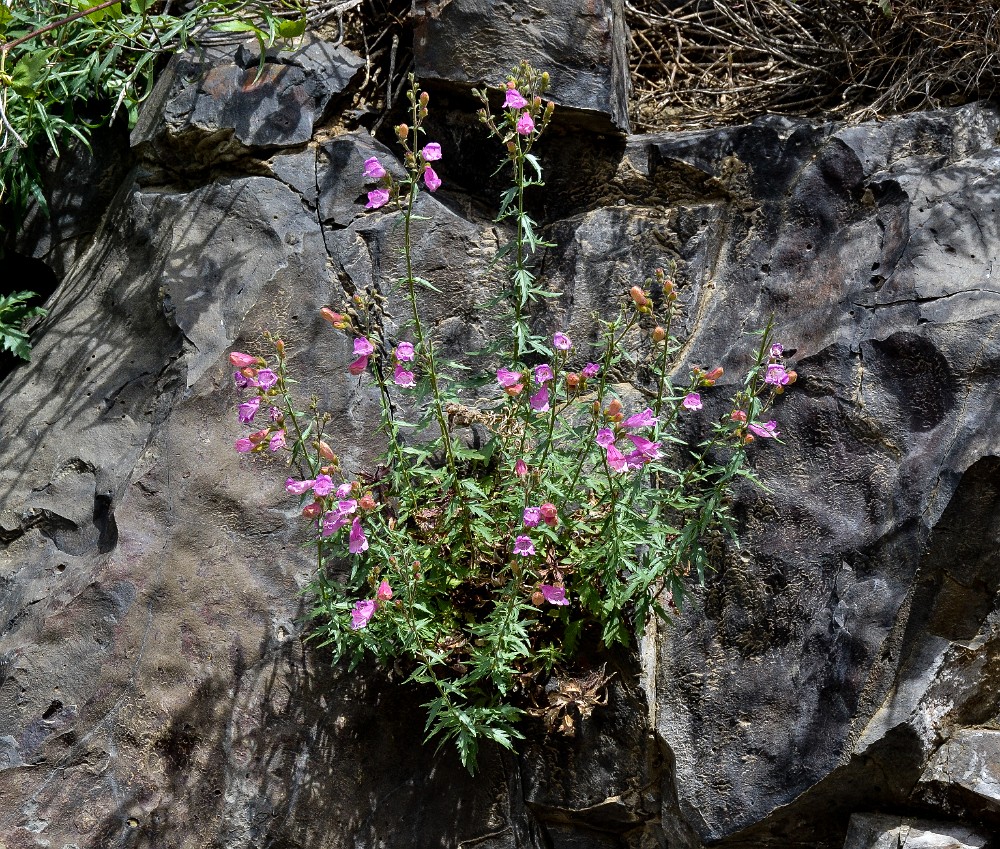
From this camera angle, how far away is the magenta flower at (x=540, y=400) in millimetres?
3082

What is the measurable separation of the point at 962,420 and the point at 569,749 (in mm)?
1622

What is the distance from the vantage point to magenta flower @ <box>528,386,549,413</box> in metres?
3.08

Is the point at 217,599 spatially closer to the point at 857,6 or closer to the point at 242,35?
the point at 242,35

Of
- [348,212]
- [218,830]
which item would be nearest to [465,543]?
[218,830]

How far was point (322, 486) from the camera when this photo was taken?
2.97 metres

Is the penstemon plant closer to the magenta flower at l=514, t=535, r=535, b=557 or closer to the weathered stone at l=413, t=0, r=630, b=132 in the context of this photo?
the magenta flower at l=514, t=535, r=535, b=557

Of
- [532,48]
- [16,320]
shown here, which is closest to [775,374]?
[532,48]

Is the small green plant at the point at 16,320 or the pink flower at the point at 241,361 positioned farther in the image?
the small green plant at the point at 16,320

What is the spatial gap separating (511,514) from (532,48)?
1.95 metres

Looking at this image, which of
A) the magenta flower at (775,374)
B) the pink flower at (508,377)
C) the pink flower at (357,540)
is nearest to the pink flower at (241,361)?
the pink flower at (357,540)

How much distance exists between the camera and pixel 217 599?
3621 millimetres

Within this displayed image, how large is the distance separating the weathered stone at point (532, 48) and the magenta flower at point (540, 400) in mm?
1532

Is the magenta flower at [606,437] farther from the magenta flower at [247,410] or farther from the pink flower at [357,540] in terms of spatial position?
the magenta flower at [247,410]

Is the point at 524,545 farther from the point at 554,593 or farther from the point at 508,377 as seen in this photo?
the point at 508,377
